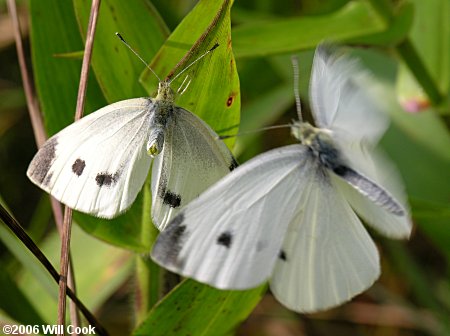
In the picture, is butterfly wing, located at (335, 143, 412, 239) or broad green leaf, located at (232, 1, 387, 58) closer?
butterfly wing, located at (335, 143, 412, 239)

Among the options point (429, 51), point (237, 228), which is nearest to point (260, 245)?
point (237, 228)

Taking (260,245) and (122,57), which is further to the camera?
(122,57)

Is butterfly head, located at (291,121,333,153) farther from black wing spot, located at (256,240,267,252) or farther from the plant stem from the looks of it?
the plant stem

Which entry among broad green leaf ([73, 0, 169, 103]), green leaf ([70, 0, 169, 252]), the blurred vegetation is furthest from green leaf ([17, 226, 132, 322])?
broad green leaf ([73, 0, 169, 103])

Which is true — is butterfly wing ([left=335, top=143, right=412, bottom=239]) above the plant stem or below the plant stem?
above

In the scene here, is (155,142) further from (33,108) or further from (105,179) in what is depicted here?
(33,108)

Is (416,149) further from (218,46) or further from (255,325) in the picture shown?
(218,46)
